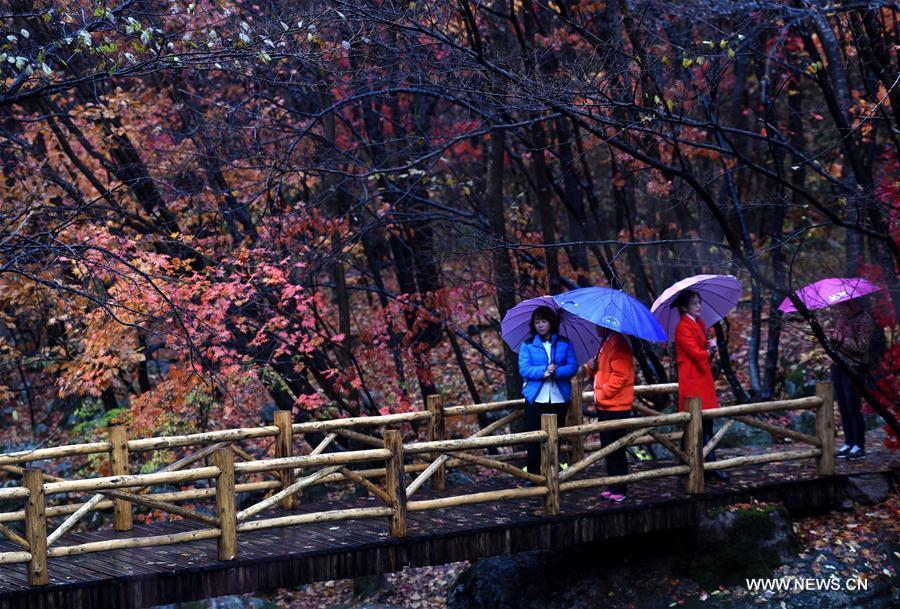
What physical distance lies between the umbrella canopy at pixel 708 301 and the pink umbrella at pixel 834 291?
866mm

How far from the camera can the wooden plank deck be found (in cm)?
728

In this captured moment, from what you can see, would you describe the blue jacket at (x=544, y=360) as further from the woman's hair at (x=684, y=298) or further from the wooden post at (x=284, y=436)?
the wooden post at (x=284, y=436)

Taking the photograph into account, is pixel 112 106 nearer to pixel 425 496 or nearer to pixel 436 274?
pixel 436 274

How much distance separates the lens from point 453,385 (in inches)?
793

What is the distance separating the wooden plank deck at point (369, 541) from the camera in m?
7.28

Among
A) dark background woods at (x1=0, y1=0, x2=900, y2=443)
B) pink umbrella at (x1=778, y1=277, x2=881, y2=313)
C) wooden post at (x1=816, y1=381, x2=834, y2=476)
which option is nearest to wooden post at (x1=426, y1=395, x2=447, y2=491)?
dark background woods at (x1=0, y1=0, x2=900, y2=443)

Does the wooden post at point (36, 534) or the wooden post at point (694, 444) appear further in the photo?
the wooden post at point (694, 444)

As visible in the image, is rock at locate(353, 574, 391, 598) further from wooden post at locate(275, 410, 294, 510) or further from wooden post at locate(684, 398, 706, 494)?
wooden post at locate(684, 398, 706, 494)

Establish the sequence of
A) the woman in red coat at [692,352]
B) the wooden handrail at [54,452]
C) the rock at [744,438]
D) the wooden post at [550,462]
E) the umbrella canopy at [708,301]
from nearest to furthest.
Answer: the wooden handrail at [54,452] → the wooden post at [550,462] → the woman in red coat at [692,352] → the umbrella canopy at [708,301] → the rock at [744,438]

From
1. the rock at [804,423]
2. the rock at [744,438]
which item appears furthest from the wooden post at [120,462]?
the rock at [804,423]

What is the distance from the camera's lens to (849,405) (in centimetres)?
1020

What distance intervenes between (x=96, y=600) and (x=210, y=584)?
0.87 metres

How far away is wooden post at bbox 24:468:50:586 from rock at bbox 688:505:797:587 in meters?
6.05

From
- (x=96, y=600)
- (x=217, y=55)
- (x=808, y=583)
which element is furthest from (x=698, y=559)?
(x=217, y=55)
